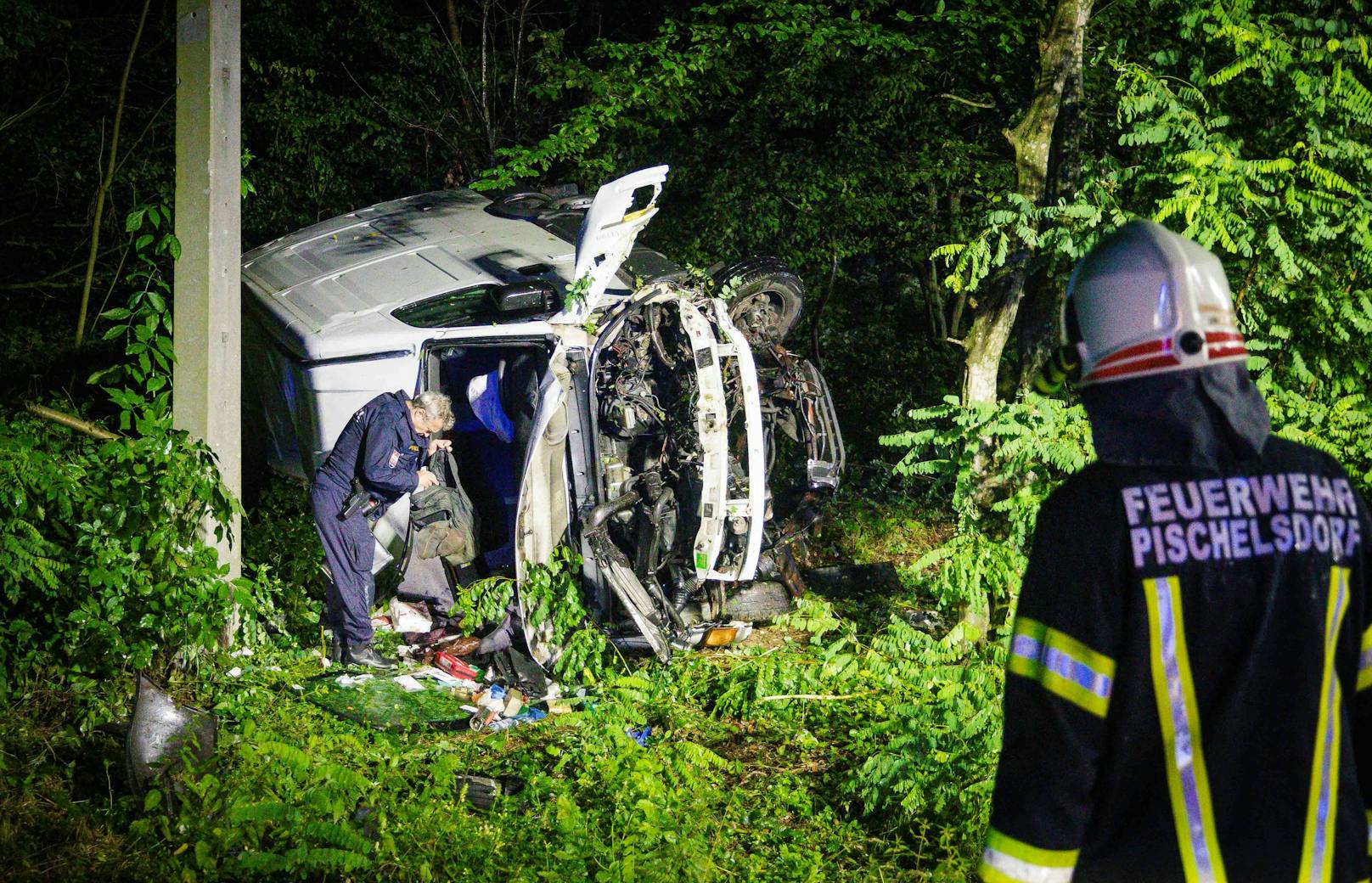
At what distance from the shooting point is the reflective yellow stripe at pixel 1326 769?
1.57m

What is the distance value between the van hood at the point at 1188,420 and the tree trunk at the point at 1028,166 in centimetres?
389

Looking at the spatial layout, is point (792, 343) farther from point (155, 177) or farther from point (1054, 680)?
point (1054, 680)

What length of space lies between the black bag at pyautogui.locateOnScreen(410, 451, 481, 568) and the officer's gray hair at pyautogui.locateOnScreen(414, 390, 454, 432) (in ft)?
1.09

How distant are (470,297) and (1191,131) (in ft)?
13.0

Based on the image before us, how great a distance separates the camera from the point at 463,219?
769 cm

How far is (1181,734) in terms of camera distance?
5.16 feet

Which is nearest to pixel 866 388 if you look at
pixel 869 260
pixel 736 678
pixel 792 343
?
pixel 792 343

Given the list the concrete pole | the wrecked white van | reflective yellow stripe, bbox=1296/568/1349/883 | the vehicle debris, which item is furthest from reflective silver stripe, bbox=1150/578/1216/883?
the concrete pole

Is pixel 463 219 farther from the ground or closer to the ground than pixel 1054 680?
farther from the ground

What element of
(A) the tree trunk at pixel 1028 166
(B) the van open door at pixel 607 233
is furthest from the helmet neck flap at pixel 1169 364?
(B) the van open door at pixel 607 233

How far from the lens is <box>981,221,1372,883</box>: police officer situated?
1566 millimetres

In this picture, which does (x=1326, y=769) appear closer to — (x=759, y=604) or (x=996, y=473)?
(x=996, y=473)

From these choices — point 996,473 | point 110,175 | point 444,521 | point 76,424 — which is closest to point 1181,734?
point 996,473

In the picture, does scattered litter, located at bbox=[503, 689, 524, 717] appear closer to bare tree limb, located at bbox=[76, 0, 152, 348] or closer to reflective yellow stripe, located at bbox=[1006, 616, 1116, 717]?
bare tree limb, located at bbox=[76, 0, 152, 348]
